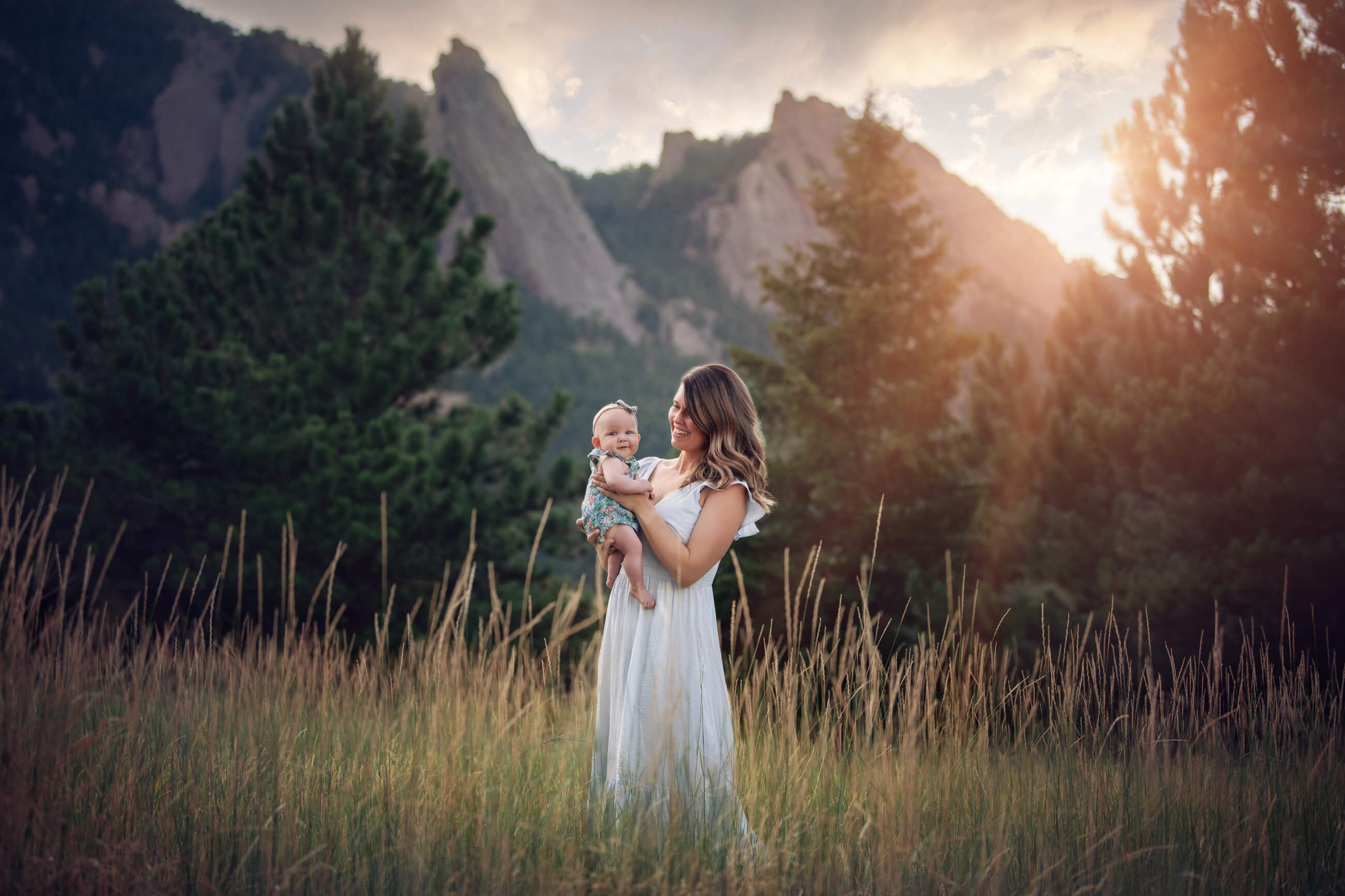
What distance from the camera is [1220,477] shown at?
27.5ft

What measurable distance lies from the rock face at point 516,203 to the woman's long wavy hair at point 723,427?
5405cm

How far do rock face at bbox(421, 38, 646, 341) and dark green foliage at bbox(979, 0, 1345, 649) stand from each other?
4871 cm

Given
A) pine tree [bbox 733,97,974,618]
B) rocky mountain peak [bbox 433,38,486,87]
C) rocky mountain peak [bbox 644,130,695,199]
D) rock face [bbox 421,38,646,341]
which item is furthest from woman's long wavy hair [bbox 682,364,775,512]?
rocky mountain peak [bbox 644,130,695,199]

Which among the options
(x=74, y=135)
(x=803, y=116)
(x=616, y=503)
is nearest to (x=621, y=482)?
(x=616, y=503)

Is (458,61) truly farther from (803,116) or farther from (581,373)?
(581,373)

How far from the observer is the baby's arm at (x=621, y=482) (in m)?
1.90

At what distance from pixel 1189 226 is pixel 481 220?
980 centimetres

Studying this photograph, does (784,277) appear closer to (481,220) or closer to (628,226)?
(481,220)

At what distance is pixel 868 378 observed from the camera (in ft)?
38.4

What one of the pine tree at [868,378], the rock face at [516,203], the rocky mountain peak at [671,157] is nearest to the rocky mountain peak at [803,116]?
the rocky mountain peak at [671,157]

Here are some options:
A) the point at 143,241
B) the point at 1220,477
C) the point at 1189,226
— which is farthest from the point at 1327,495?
the point at 143,241

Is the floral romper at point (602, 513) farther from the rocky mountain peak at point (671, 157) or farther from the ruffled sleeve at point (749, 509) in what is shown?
the rocky mountain peak at point (671, 157)

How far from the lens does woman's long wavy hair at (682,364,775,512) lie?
2.02 m

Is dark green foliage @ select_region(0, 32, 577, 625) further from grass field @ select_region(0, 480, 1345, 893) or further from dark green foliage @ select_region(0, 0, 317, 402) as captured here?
dark green foliage @ select_region(0, 0, 317, 402)
